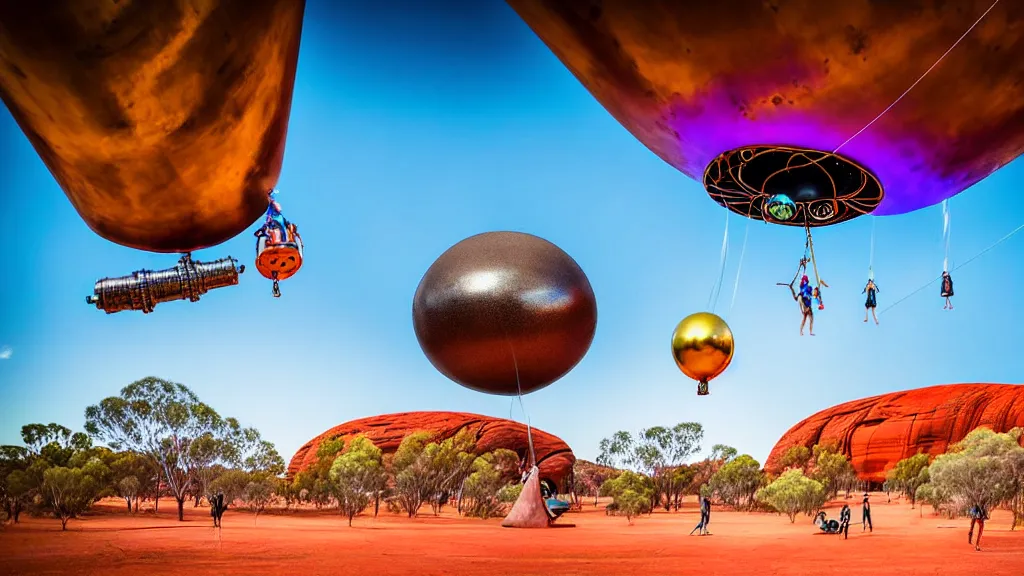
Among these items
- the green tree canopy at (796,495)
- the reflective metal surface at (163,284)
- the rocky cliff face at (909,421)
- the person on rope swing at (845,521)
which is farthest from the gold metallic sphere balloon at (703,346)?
the rocky cliff face at (909,421)

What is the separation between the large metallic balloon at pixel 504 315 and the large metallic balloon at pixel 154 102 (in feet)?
10.4

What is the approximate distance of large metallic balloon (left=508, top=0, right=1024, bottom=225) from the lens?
3.26m

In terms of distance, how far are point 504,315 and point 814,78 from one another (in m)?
3.59

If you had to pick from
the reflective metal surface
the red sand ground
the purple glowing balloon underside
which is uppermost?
the purple glowing balloon underside

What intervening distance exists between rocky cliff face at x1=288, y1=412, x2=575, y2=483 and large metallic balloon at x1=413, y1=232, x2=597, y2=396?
40216 mm

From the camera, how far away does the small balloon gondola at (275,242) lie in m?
3.92

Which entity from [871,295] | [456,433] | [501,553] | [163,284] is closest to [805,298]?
[871,295]

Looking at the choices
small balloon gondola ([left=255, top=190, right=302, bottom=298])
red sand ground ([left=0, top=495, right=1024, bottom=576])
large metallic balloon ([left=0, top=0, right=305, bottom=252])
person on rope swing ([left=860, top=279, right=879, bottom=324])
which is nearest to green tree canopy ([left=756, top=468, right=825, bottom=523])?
red sand ground ([left=0, top=495, right=1024, bottom=576])

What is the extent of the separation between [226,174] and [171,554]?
1373cm

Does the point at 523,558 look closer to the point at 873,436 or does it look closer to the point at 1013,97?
the point at 1013,97

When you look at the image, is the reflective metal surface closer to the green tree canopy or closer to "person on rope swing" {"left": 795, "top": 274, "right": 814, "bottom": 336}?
"person on rope swing" {"left": 795, "top": 274, "right": 814, "bottom": 336}

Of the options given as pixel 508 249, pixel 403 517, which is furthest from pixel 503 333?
pixel 403 517

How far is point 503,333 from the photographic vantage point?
6535 millimetres

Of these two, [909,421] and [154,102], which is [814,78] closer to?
[154,102]
